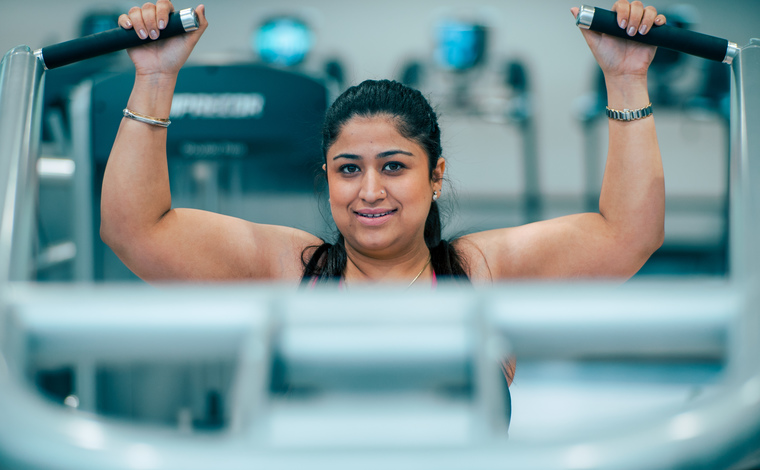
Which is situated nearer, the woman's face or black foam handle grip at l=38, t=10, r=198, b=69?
black foam handle grip at l=38, t=10, r=198, b=69

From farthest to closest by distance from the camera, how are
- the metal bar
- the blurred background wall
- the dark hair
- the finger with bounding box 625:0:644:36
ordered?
the blurred background wall → the dark hair → the finger with bounding box 625:0:644:36 → the metal bar

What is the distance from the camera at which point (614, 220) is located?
1.38 m

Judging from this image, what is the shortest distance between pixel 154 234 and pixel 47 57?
0.49 meters

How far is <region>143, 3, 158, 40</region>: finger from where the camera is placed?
109cm

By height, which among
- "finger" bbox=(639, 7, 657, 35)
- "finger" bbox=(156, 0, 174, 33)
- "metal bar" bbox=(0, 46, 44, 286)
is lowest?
"metal bar" bbox=(0, 46, 44, 286)

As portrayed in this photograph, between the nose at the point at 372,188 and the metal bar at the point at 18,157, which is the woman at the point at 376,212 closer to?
the nose at the point at 372,188

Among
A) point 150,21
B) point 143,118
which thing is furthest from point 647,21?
point 143,118

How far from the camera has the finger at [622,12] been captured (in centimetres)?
102

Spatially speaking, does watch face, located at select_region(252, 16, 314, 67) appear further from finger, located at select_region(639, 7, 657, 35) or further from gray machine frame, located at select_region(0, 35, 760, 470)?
gray machine frame, located at select_region(0, 35, 760, 470)

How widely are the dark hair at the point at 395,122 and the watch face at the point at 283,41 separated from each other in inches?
110

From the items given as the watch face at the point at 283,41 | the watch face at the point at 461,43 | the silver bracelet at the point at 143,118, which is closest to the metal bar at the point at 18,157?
the silver bracelet at the point at 143,118

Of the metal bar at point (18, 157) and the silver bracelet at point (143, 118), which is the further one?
the silver bracelet at point (143, 118)

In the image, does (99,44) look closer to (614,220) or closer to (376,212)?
(376,212)

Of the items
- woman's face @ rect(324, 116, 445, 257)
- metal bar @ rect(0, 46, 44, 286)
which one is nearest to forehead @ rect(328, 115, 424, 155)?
woman's face @ rect(324, 116, 445, 257)
